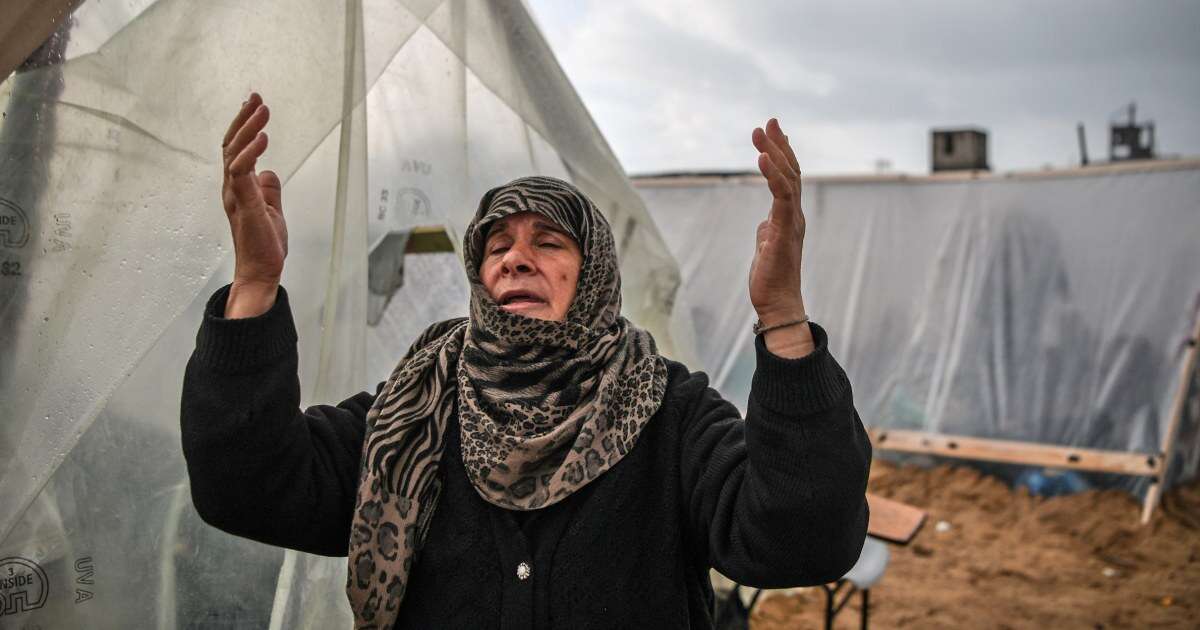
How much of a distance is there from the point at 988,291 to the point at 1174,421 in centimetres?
169

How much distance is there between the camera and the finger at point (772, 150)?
1.24m

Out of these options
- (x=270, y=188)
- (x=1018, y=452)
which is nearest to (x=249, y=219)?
(x=270, y=188)

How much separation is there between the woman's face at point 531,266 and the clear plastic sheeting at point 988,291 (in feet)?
17.4

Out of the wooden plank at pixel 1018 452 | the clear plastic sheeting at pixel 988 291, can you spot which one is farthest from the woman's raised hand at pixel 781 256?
the wooden plank at pixel 1018 452

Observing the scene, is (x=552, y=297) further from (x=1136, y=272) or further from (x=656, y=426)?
(x=1136, y=272)

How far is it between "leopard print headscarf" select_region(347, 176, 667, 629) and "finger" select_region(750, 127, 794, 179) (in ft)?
1.55

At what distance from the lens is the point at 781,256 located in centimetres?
124

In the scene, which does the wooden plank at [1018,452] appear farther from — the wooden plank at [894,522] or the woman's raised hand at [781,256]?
the woman's raised hand at [781,256]

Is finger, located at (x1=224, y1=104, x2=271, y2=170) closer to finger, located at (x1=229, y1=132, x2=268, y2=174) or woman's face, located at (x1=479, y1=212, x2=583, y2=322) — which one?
finger, located at (x1=229, y1=132, x2=268, y2=174)

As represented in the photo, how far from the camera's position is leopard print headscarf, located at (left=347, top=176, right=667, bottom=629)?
1.40m

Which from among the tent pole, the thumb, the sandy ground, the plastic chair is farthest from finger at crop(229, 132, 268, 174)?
the tent pole

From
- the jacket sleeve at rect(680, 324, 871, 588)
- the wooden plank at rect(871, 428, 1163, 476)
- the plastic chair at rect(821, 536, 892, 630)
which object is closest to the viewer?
the jacket sleeve at rect(680, 324, 871, 588)

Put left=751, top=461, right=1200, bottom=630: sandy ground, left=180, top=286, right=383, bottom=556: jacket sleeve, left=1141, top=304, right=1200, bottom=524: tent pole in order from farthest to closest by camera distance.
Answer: left=1141, top=304, right=1200, bottom=524: tent pole < left=751, top=461, right=1200, bottom=630: sandy ground < left=180, top=286, right=383, bottom=556: jacket sleeve

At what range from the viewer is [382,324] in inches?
120
